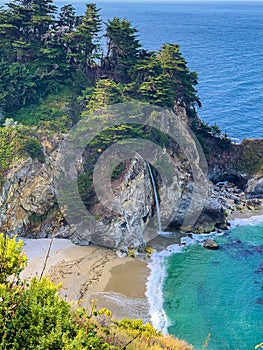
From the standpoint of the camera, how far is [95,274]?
31.7m

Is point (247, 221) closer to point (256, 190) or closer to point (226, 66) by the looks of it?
point (256, 190)

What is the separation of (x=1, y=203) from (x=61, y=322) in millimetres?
22172

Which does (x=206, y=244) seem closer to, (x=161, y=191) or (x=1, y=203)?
(x=161, y=191)

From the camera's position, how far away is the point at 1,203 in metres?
35.0

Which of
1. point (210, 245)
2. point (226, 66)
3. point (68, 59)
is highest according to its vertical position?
point (226, 66)

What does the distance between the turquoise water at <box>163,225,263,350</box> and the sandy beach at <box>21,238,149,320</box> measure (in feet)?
7.32

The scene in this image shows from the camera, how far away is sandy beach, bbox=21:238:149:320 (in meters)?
29.0

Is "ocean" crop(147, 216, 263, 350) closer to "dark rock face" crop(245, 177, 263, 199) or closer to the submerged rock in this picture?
the submerged rock

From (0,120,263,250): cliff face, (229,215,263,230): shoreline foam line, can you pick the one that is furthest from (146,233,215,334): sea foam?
(229,215,263,230): shoreline foam line

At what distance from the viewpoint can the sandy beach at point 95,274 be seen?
28953 mm

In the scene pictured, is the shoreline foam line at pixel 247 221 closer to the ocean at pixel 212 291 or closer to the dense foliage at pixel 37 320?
the ocean at pixel 212 291

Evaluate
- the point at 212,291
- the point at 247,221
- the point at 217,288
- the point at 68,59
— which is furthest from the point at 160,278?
the point at 68,59

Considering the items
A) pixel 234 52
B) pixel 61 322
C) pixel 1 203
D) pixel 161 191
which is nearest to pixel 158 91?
pixel 161 191

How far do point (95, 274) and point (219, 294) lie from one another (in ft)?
29.9
